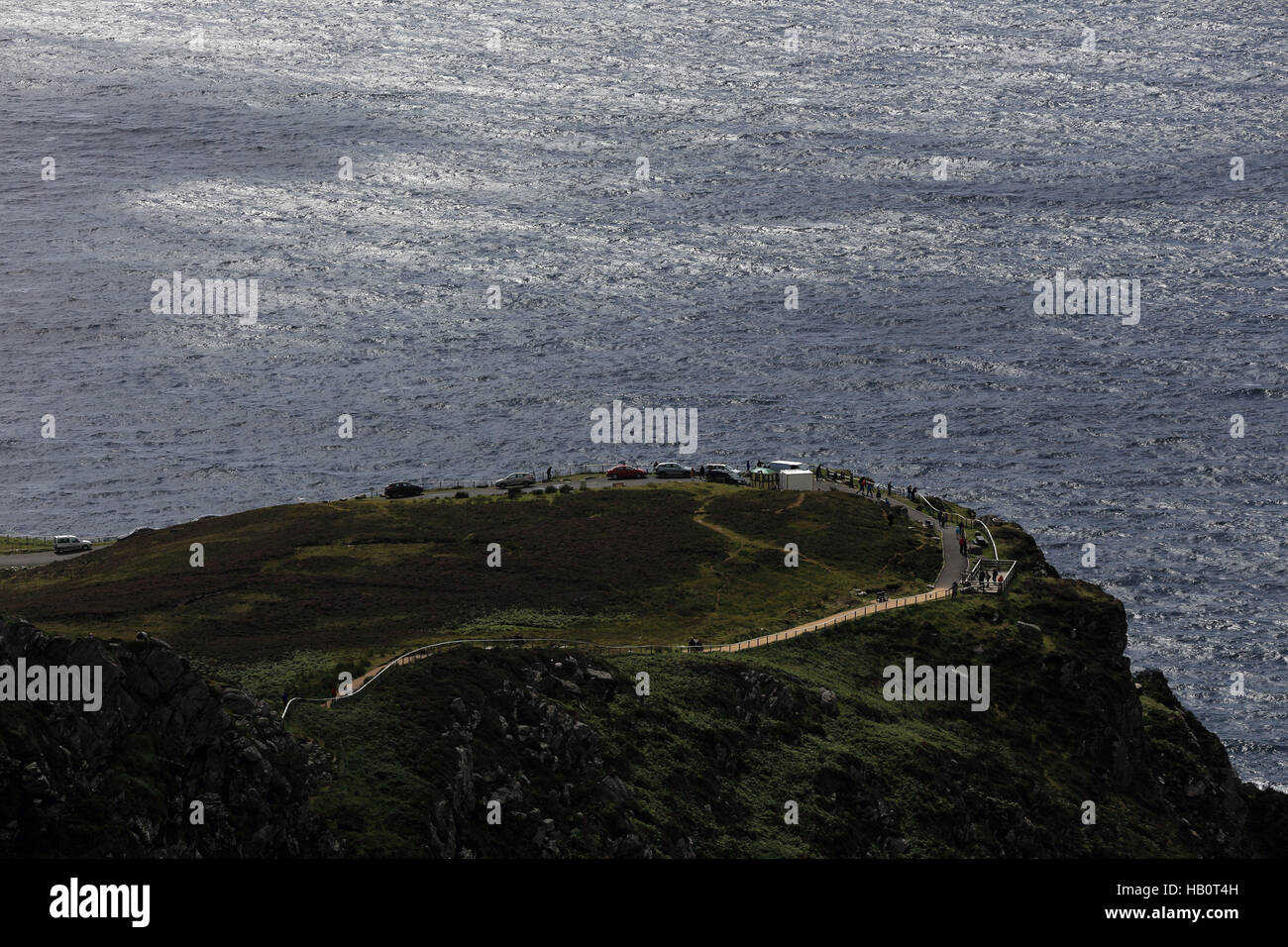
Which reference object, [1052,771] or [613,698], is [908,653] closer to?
[1052,771]

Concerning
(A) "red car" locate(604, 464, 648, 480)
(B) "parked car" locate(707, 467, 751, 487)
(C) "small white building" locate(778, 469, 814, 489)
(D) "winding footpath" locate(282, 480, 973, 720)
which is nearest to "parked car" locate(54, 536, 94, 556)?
(A) "red car" locate(604, 464, 648, 480)

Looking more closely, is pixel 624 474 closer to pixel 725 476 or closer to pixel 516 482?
pixel 725 476

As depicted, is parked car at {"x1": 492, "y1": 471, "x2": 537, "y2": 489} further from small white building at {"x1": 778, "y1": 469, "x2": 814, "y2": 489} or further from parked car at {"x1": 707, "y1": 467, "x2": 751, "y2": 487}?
small white building at {"x1": 778, "y1": 469, "x2": 814, "y2": 489}

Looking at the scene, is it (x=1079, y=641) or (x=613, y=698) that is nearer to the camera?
(x=613, y=698)

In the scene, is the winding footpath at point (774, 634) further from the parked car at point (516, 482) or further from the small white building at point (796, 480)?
the parked car at point (516, 482)

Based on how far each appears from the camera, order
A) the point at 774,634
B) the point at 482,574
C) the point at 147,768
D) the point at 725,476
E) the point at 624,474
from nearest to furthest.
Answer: the point at 147,768 → the point at 774,634 → the point at 482,574 → the point at 725,476 → the point at 624,474

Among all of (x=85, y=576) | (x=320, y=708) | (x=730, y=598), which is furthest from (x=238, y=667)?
(x=730, y=598)

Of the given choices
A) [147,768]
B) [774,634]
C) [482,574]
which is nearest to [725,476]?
[482,574]
